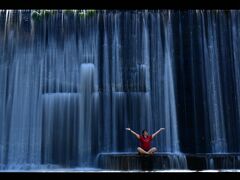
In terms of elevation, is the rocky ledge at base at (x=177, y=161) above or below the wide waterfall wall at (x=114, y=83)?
below

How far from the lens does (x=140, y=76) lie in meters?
14.3

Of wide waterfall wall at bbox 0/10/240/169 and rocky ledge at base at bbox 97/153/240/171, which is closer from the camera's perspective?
rocky ledge at base at bbox 97/153/240/171

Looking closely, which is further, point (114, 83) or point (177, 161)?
point (114, 83)

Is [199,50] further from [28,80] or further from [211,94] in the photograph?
[28,80]

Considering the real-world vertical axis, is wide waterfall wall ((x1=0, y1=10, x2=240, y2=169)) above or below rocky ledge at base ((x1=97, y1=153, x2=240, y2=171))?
above

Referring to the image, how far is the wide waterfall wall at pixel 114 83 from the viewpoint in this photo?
13.5 meters

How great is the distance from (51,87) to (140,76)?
3.15m

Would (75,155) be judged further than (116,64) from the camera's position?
No

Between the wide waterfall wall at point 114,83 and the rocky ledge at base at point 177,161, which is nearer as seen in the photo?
the rocky ledge at base at point 177,161

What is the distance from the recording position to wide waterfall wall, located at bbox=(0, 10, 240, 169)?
44.2ft

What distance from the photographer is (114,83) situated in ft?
46.6

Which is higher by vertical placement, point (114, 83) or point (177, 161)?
point (114, 83)
